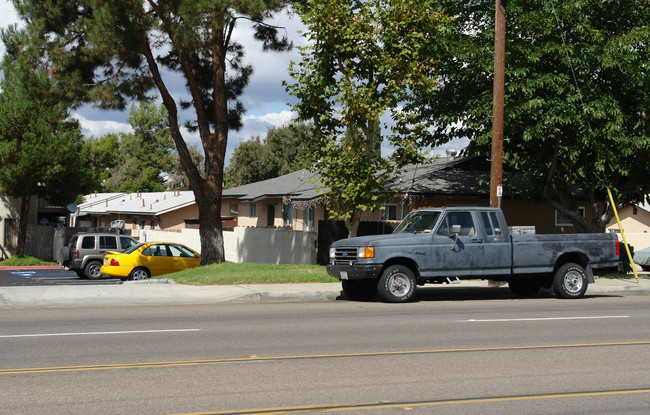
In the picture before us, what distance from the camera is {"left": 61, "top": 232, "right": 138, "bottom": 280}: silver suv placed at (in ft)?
90.6

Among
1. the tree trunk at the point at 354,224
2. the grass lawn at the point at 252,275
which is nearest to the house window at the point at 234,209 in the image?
the grass lawn at the point at 252,275

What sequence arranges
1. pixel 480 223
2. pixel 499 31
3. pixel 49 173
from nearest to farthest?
pixel 480 223
pixel 499 31
pixel 49 173

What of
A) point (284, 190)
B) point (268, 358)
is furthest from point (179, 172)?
point (268, 358)

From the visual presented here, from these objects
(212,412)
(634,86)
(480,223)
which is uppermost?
(634,86)

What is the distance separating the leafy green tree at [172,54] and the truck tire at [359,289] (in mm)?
9129

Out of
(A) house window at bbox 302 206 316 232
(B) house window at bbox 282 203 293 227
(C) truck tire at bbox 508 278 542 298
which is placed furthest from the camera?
(B) house window at bbox 282 203 293 227

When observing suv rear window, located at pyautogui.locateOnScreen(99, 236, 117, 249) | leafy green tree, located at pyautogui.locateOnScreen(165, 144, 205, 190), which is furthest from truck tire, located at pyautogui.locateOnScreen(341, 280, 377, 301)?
leafy green tree, located at pyautogui.locateOnScreen(165, 144, 205, 190)

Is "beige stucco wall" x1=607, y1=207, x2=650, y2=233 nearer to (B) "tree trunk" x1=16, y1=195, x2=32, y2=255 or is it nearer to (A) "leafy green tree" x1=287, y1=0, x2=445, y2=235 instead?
(A) "leafy green tree" x1=287, y1=0, x2=445, y2=235

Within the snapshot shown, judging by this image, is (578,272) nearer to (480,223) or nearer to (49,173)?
(480,223)

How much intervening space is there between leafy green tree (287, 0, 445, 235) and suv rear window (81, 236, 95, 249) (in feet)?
36.8

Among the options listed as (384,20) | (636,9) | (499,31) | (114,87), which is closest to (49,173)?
(114,87)

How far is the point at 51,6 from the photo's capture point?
22953 millimetres

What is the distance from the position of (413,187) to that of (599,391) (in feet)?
65.9

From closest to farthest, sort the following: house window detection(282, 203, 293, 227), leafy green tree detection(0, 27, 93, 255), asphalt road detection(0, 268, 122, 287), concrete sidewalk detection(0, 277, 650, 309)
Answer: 1. concrete sidewalk detection(0, 277, 650, 309)
2. asphalt road detection(0, 268, 122, 287)
3. house window detection(282, 203, 293, 227)
4. leafy green tree detection(0, 27, 93, 255)
